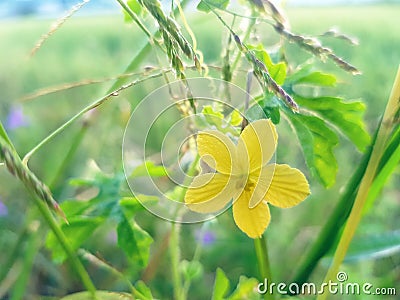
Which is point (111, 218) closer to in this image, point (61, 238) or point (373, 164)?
point (61, 238)

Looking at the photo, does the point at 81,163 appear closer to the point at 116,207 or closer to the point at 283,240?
the point at 283,240

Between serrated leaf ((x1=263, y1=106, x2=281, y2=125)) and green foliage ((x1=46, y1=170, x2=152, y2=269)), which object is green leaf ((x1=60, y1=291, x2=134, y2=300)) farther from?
serrated leaf ((x1=263, y1=106, x2=281, y2=125))

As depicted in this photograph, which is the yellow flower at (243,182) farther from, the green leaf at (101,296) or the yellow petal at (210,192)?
the green leaf at (101,296)

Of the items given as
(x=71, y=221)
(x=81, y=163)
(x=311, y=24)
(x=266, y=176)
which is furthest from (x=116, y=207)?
(x=311, y=24)

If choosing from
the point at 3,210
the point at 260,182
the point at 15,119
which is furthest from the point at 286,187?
the point at 15,119

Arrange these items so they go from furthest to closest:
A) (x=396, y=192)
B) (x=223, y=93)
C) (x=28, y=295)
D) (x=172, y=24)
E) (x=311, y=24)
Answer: (x=311, y=24)
(x=396, y=192)
(x=28, y=295)
(x=223, y=93)
(x=172, y=24)

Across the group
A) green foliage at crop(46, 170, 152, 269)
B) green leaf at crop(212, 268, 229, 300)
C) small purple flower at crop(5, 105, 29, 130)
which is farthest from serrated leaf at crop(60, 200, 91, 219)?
small purple flower at crop(5, 105, 29, 130)

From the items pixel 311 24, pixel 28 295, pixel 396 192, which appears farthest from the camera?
pixel 311 24
